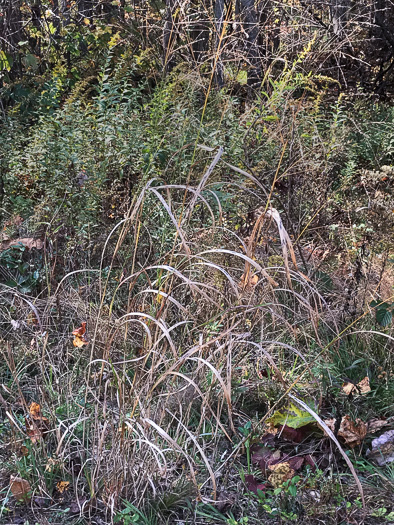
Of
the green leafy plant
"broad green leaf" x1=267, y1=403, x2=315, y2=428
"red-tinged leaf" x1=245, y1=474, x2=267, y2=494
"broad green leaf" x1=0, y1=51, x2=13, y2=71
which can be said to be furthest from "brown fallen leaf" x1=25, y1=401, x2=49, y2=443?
"broad green leaf" x1=0, y1=51, x2=13, y2=71

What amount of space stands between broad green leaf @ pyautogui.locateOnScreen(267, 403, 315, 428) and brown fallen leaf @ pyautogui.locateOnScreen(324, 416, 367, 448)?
108 millimetres

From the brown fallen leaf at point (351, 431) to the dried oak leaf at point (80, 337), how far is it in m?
1.10

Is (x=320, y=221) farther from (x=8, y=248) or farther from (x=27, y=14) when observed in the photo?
(x=27, y=14)

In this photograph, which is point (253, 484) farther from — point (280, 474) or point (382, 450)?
point (382, 450)

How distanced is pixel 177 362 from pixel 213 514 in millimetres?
632

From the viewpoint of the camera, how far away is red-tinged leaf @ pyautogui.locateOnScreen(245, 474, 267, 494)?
2.14 m

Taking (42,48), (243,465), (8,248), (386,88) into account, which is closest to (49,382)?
(243,465)

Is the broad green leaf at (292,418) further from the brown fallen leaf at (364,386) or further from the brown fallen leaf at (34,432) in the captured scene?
the brown fallen leaf at (34,432)

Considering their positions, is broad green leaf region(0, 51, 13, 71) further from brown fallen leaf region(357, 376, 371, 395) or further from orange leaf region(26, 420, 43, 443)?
brown fallen leaf region(357, 376, 371, 395)

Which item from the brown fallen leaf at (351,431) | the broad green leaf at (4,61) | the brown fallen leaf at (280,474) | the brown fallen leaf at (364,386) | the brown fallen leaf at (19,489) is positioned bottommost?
the brown fallen leaf at (364,386)

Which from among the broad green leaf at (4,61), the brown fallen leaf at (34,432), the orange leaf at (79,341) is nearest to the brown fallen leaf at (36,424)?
the brown fallen leaf at (34,432)

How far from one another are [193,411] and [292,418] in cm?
41

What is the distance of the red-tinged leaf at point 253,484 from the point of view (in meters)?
2.14

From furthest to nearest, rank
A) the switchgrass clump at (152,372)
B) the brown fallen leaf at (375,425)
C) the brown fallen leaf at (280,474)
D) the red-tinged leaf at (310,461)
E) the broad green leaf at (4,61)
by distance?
1. the broad green leaf at (4,61)
2. the brown fallen leaf at (375,425)
3. the red-tinged leaf at (310,461)
4. the brown fallen leaf at (280,474)
5. the switchgrass clump at (152,372)
